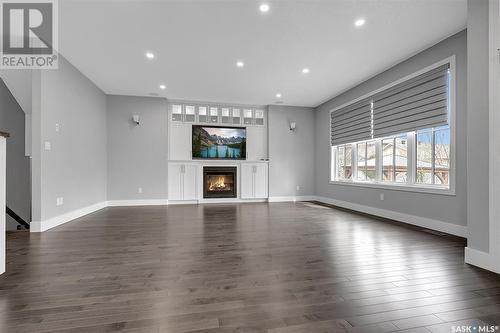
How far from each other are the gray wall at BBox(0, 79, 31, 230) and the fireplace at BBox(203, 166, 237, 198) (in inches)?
152

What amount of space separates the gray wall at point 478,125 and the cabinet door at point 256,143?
5.08 meters

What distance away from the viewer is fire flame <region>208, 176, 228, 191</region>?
6.77 metres

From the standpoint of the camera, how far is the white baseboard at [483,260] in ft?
6.99

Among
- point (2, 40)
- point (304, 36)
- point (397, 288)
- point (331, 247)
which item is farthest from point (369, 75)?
point (2, 40)

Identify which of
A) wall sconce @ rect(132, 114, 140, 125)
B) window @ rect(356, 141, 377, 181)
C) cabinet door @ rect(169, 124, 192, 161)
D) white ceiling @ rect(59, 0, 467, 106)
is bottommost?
window @ rect(356, 141, 377, 181)

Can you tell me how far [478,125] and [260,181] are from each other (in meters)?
5.15

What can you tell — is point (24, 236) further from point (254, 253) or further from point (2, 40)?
point (254, 253)

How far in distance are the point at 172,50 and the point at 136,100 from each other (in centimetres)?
308

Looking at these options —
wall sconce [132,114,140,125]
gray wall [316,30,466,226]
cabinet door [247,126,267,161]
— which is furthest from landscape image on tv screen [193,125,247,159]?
gray wall [316,30,466,226]

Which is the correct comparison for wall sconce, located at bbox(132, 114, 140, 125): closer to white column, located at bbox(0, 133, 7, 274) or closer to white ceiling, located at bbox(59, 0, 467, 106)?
white ceiling, located at bbox(59, 0, 467, 106)

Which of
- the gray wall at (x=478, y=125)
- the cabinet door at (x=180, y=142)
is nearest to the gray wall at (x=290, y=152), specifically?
the cabinet door at (x=180, y=142)

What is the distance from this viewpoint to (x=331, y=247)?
2818 millimetres

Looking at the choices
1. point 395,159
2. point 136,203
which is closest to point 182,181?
point 136,203

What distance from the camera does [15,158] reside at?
14.9 feet
